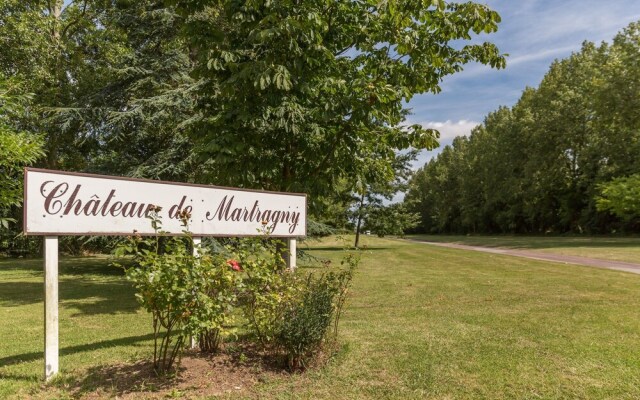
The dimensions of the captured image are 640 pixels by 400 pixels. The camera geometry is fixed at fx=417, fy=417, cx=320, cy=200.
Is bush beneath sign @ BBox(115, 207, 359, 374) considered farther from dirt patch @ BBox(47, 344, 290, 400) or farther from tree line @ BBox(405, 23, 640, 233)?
tree line @ BBox(405, 23, 640, 233)

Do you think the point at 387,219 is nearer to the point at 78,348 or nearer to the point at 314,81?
the point at 314,81

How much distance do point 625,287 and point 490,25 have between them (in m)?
7.45

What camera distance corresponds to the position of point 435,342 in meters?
5.20

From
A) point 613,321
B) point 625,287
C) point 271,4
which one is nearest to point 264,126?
point 271,4

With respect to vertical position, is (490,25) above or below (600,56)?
below

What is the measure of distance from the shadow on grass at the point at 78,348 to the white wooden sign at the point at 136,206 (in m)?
1.86

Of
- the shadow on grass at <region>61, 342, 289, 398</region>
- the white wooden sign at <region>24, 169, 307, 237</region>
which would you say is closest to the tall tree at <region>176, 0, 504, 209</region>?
the white wooden sign at <region>24, 169, 307, 237</region>

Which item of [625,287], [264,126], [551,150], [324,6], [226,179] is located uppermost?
[551,150]

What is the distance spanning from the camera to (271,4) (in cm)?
559

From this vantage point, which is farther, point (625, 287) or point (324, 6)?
point (625, 287)

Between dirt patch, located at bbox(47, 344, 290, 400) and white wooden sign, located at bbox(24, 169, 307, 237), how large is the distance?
1304 millimetres

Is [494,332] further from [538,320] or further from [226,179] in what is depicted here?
[226,179]

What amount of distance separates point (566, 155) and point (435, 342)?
45.4 m

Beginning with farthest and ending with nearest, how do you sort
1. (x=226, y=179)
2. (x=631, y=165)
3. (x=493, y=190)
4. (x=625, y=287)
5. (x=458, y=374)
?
(x=493, y=190) < (x=631, y=165) < (x=625, y=287) < (x=226, y=179) < (x=458, y=374)
